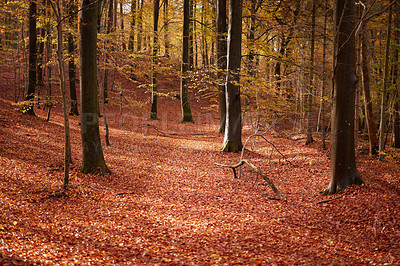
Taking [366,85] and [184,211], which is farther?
[366,85]

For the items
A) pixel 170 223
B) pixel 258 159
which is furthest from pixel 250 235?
pixel 258 159

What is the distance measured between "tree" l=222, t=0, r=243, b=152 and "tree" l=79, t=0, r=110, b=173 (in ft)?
18.0

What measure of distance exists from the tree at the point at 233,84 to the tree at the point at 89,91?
5.50 m

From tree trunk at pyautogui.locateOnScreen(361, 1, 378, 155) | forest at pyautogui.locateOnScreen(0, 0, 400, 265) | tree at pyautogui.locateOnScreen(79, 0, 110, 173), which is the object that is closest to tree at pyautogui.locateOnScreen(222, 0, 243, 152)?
forest at pyautogui.locateOnScreen(0, 0, 400, 265)

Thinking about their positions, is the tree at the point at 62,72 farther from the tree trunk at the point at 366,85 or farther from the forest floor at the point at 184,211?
the tree trunk at the point at 366,85

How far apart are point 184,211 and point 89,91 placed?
4.39 meters

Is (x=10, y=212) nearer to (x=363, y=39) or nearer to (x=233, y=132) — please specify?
(x=233, y=132)

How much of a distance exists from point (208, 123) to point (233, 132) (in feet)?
30.7

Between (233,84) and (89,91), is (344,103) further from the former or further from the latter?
(89,91)

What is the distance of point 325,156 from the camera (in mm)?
11031

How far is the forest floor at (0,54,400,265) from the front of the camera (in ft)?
14.6

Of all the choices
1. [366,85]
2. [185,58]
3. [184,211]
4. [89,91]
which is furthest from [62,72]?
[185,58]

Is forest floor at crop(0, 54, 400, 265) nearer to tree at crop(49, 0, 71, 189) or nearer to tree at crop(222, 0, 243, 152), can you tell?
tree at crop(222, 0, 243, 152)

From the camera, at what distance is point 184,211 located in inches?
262
